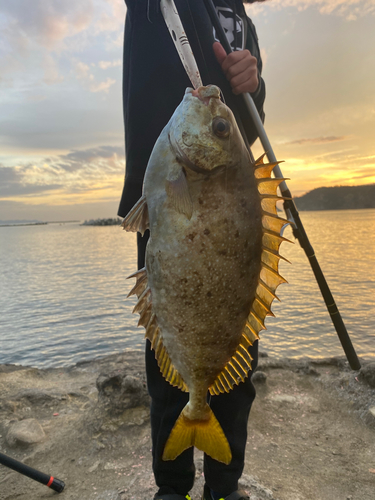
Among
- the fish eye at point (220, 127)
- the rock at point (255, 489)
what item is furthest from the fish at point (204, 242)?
the rock at point (255, 489)

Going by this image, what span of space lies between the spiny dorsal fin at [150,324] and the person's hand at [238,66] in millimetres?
1376

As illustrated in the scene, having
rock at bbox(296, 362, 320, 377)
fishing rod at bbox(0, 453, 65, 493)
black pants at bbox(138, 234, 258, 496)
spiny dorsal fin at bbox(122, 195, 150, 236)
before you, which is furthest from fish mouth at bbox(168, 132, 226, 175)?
rock at bbox(296, 362, 320, 377)

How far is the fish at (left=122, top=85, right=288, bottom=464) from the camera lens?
5.33 feet

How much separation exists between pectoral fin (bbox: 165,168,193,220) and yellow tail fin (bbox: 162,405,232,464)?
123 cm

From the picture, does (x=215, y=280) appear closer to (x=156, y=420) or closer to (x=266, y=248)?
(x=266, y=248)

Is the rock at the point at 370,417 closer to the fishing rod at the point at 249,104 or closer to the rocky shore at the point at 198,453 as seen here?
the rocky shore at the point at 198,453

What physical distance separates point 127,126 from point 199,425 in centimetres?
206

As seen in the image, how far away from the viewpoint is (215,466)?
2.46m

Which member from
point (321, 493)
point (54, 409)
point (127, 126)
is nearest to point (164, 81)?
point (127, 126)

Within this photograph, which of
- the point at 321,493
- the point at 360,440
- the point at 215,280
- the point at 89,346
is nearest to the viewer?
the point at 215,280

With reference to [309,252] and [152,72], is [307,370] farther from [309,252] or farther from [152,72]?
[152,72]

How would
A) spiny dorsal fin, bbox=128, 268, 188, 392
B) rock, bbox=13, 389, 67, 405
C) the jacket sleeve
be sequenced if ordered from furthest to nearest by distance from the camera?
rock, bbox=13, 389, 67, 405 < the jacket sleeve < spiny dorsal fin, bbox=128, 268, 188, 392

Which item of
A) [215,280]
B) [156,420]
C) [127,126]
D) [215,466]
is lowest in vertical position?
[215,466]

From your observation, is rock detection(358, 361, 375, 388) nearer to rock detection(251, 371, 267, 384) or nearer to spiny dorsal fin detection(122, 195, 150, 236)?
rock detection(251, 371, 267, 384)
